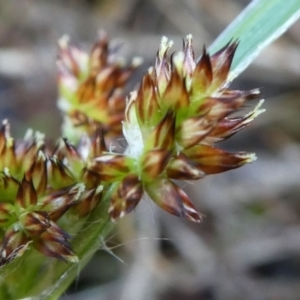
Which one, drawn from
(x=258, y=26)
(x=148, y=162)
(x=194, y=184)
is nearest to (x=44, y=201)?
(x=148, y=162)

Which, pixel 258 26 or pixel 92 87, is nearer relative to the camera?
pixel 258 26

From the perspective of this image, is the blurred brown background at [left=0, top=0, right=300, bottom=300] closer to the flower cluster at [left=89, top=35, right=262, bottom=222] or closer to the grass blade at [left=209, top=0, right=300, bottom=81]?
the grass blade at [left=209, top=0, right=300, bottom=81]

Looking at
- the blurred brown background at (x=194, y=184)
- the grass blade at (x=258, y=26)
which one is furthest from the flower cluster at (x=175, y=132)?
the blurred brown background at (x=194, y=184)

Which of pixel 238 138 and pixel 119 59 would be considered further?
pixel 238 138

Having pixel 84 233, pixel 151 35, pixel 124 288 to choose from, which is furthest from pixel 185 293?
pixel 84 233

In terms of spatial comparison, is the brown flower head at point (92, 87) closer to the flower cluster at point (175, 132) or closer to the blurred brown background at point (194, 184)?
the flower cluster at point (175, 132)

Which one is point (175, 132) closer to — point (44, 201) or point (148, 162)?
point (148, 162)

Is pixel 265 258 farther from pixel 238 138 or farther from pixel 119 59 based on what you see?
pixel 119 59
